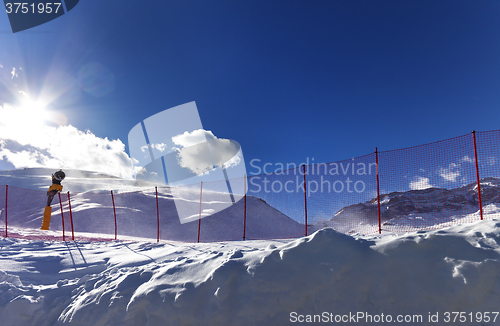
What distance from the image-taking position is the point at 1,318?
3.49 meters

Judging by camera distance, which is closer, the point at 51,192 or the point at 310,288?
the point at 310,288

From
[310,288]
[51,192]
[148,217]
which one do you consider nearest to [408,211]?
[310,288]

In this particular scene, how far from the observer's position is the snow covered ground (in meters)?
2.57

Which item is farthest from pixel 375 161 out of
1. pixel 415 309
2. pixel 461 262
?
pixel 415 309

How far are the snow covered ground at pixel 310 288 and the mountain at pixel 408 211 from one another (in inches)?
222

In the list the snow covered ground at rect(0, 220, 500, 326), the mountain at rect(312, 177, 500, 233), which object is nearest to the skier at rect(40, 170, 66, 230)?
the snow covered ground at rect(0, 220, 500, 326)

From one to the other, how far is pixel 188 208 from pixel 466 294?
730 inches

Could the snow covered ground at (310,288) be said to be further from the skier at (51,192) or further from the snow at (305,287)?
the skier at (51,192)

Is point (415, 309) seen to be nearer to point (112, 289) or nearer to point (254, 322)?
point (254, 322)

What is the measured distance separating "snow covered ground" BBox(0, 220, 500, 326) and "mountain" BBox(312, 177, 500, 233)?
5.63 m

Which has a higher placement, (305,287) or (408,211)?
(408,211)

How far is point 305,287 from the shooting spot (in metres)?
2.87

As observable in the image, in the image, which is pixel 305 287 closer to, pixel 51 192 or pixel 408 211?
pixel 408 211

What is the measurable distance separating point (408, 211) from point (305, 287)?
353 inches
